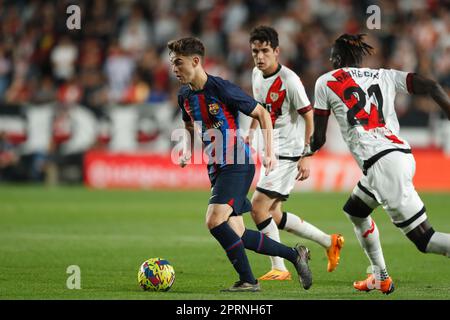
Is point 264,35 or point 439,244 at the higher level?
point 264,35

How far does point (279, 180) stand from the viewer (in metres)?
10.0

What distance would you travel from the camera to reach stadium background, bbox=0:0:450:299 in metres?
18.9

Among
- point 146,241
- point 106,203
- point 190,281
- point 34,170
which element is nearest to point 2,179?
point 34,170

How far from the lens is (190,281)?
9.17 m

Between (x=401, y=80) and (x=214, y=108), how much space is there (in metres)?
1.66

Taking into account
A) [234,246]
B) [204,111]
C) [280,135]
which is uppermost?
[204,111]

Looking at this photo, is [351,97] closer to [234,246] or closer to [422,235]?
[422,235]

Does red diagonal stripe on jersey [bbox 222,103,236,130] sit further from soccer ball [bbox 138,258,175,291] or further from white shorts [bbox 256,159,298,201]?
white shorts [bbox 256,159,298,201]

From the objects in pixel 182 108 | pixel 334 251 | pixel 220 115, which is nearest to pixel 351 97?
pixel 220 115

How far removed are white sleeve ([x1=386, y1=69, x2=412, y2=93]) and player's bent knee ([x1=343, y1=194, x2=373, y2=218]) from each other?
1.08 metres

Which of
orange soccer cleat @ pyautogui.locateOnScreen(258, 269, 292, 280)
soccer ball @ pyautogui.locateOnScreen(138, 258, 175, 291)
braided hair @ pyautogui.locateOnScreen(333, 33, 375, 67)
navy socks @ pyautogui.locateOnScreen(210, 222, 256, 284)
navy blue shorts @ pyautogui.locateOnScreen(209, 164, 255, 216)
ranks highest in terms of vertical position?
braided hair @ pyautogui.locateOnScreen(333, 33, 375, 67)

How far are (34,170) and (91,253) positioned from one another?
11455mm

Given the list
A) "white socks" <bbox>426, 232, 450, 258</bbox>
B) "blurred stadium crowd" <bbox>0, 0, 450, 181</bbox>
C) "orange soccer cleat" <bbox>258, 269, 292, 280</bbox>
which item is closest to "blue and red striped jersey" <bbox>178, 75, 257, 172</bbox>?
Result: "orange soccer cleat" <bbox>258, 269, 292, 280</bbox>

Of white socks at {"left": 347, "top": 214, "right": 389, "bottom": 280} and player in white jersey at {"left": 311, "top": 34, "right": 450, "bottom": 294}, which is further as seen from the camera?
white socks at {"left": 347, "top": 214, "right": 389, "bottom": 280}
